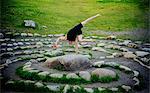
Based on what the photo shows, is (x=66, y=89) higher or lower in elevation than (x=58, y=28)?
lower

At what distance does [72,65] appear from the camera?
3.46 metres

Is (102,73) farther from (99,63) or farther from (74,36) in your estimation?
(74,36)

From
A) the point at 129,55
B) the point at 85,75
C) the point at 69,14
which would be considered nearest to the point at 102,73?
the point at 85,75

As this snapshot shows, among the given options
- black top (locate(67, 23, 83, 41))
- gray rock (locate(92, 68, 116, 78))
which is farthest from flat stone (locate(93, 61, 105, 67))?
black top (locate(67, 23, 83, 41))

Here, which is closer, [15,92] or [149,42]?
[15,92]

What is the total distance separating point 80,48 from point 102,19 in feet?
1.12

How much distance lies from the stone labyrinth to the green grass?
10 centimetres

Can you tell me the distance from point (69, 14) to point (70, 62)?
53cm

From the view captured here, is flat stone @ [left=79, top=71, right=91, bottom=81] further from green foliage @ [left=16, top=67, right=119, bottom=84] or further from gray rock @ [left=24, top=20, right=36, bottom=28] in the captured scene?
gray rock @ [left=24, top=20, right=36, bottom=28]

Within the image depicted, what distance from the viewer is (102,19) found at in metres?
3.73

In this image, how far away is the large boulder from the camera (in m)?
3.46

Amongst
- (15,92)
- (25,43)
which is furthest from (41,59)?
(15,92)

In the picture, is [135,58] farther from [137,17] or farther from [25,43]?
[25,43]

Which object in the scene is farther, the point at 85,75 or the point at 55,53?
the point at 55,53
